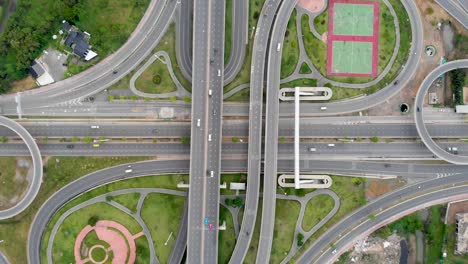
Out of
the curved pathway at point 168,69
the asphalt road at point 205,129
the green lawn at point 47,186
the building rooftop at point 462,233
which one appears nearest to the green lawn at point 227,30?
the asphalt road at point 205,129

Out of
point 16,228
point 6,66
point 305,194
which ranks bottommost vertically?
point 16,228

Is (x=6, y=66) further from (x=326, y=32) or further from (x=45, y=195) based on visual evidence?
(x=326, y=32)

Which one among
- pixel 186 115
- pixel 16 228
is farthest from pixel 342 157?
pixel 16 228

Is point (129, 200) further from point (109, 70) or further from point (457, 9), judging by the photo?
point (457, 9)

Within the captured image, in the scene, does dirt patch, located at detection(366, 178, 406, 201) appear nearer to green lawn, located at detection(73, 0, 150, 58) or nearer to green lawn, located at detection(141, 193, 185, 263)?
green lawn, located at detection(141, 193, 185, 263)

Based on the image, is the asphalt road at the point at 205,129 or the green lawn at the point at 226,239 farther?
the green lawn at the point at 226,239

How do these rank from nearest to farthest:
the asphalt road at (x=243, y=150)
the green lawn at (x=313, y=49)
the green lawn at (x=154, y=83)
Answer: the asphalt road at (x=243, y=150) → the green lawn at (x=154, y=83) → the green lawn at (x=313, y=49)

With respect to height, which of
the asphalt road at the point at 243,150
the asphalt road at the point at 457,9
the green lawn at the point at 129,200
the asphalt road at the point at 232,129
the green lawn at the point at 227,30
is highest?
the asphalt road at the point at 457,9

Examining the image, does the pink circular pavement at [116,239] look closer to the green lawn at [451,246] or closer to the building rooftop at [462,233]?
the green lawn at [451,246]

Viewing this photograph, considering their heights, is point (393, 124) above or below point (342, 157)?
above
